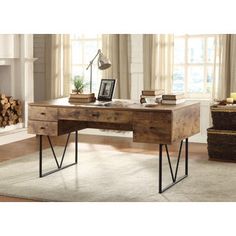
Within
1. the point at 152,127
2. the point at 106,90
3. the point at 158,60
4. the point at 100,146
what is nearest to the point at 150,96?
the point at 106,90

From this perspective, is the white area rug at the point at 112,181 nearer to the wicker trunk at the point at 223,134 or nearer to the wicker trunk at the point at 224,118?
the wicker trunk at the point at 223,134

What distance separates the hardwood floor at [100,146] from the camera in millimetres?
5773

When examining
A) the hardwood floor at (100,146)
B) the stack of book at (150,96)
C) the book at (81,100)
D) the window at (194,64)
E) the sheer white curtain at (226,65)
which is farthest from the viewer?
the window at (194,64)

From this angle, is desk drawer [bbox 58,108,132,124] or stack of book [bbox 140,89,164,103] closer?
desk drawer [bbox 58,108,132,124]

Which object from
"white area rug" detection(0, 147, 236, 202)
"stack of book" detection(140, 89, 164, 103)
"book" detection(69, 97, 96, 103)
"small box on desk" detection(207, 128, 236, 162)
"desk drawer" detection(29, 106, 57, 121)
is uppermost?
"stack of book" detection(140, 89, 164, 103)

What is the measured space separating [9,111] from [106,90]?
2687 mm

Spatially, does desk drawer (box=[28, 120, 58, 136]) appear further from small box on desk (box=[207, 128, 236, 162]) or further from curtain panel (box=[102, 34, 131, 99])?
curtain panel (box=[102, 34, 131, 99])

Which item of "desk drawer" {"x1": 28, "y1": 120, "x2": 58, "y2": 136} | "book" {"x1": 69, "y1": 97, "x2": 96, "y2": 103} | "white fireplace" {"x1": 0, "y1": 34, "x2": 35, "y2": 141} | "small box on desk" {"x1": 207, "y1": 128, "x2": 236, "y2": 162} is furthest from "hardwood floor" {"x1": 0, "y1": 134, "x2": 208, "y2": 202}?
"book" {"x1": 69, "y1": 97, "x2": 96, "y2": 103}

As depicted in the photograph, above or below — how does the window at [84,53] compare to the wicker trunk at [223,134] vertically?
above

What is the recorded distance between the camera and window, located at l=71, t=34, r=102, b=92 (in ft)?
24.4

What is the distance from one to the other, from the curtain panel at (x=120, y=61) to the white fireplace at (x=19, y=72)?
1200mm

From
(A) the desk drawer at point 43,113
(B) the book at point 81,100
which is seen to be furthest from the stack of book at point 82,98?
(A) the desk drawer at point 43,113

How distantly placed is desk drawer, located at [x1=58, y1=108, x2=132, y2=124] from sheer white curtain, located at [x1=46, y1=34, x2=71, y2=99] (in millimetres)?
3505

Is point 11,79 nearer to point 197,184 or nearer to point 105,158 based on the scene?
point 105,158
